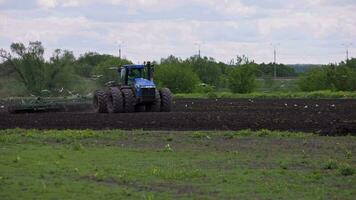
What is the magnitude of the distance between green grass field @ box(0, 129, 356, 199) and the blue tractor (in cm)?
1381

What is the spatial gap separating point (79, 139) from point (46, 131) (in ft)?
12.1

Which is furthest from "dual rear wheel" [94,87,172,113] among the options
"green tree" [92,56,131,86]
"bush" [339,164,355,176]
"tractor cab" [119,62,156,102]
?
"green tree" [92,56,131,86]

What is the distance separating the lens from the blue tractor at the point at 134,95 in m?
40.9

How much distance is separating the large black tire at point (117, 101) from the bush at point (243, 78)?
49.4 m

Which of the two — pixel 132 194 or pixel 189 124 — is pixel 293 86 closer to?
pixel 189 124

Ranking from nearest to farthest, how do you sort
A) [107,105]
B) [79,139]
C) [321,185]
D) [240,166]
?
1. [321,185]
2. [240,166]
3. [79,139]
4. [107,105]

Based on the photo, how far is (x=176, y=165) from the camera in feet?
58.2

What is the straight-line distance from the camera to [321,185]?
14.5 m

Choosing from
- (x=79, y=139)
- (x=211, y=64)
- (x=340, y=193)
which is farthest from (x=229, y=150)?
(x=211, y=64)

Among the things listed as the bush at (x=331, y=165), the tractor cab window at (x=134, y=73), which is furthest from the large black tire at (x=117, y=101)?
the bush at (x=331, y=165)

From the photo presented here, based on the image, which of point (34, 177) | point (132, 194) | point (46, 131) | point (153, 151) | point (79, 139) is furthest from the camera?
point (46, 131)

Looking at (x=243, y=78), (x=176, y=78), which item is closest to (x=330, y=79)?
(x=243, y=78)

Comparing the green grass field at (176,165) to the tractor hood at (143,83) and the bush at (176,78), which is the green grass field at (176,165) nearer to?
the tractor hood at (143,83)

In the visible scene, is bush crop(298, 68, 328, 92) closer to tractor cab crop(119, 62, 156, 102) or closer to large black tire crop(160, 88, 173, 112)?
tractor cab crop(119, 62, 156, 102)
